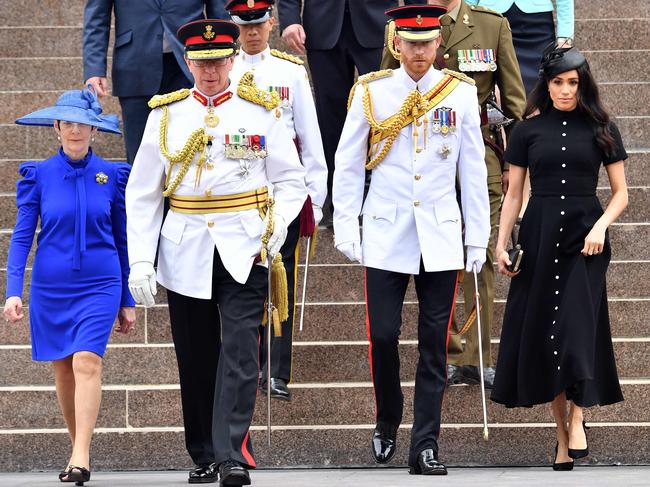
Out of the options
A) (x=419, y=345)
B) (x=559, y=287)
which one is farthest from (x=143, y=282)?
(x=559, y=287)

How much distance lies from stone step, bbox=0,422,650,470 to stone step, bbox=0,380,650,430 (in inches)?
4.0

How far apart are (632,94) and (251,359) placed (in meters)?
5.25

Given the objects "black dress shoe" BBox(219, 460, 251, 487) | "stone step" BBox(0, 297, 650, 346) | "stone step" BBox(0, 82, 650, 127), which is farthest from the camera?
"stone step" BBox(0, 82, 650, 127)

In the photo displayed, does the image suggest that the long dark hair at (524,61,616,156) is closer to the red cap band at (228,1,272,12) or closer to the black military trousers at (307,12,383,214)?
the red cap band at (228,1,272,12)

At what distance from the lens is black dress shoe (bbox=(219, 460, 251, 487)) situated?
7117 millimetres

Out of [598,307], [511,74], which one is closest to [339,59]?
[511,74]

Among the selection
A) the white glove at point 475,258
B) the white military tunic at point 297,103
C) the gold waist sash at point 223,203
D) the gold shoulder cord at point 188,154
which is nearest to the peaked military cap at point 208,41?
the gold shoulder cord at point 188,154

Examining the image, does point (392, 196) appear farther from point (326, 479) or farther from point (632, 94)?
point (632, 94)

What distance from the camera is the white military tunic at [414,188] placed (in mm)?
8016

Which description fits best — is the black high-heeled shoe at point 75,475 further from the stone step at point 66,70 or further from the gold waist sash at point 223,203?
the stone step at point 66,70

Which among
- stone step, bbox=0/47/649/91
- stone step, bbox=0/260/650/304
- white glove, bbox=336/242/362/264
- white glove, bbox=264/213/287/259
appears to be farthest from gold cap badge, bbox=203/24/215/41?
stone step, bbox=0/47/649/91

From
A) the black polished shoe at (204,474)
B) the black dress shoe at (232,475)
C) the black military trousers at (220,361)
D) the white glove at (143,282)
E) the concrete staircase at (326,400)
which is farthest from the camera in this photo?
the concrete staircase at (326,400)

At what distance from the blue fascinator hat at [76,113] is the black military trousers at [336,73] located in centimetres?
171

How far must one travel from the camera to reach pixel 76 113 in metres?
8.20
